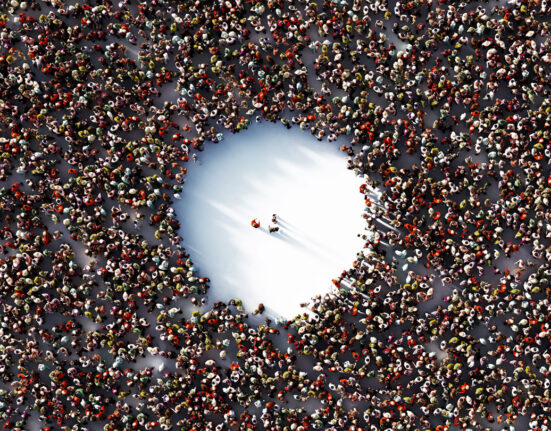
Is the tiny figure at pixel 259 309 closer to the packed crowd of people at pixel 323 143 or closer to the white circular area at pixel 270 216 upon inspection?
the white circular area at pixel 270 216

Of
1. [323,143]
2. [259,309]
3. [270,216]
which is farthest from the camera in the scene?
[323,143]

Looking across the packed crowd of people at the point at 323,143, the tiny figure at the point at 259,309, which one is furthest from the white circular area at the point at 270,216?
the packed crowd of people at the point at 323,143

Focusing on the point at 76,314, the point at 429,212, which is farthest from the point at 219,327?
the point at 429,212

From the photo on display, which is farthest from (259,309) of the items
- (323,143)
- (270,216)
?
(323,143)

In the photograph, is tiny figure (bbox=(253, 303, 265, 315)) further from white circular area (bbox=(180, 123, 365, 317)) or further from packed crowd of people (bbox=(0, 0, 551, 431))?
packed crowd of people (bbox=(0, 0, 551, 431))

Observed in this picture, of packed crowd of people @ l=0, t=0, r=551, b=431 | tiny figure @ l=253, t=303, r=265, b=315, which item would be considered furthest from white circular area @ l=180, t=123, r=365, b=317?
packed crowd of people @ l=0, t=0, r=551, b=431

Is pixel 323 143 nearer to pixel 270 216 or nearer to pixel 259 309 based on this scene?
pixel 270 216

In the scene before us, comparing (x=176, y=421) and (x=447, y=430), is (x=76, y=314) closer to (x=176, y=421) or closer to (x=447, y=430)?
(x=176, y=421)
